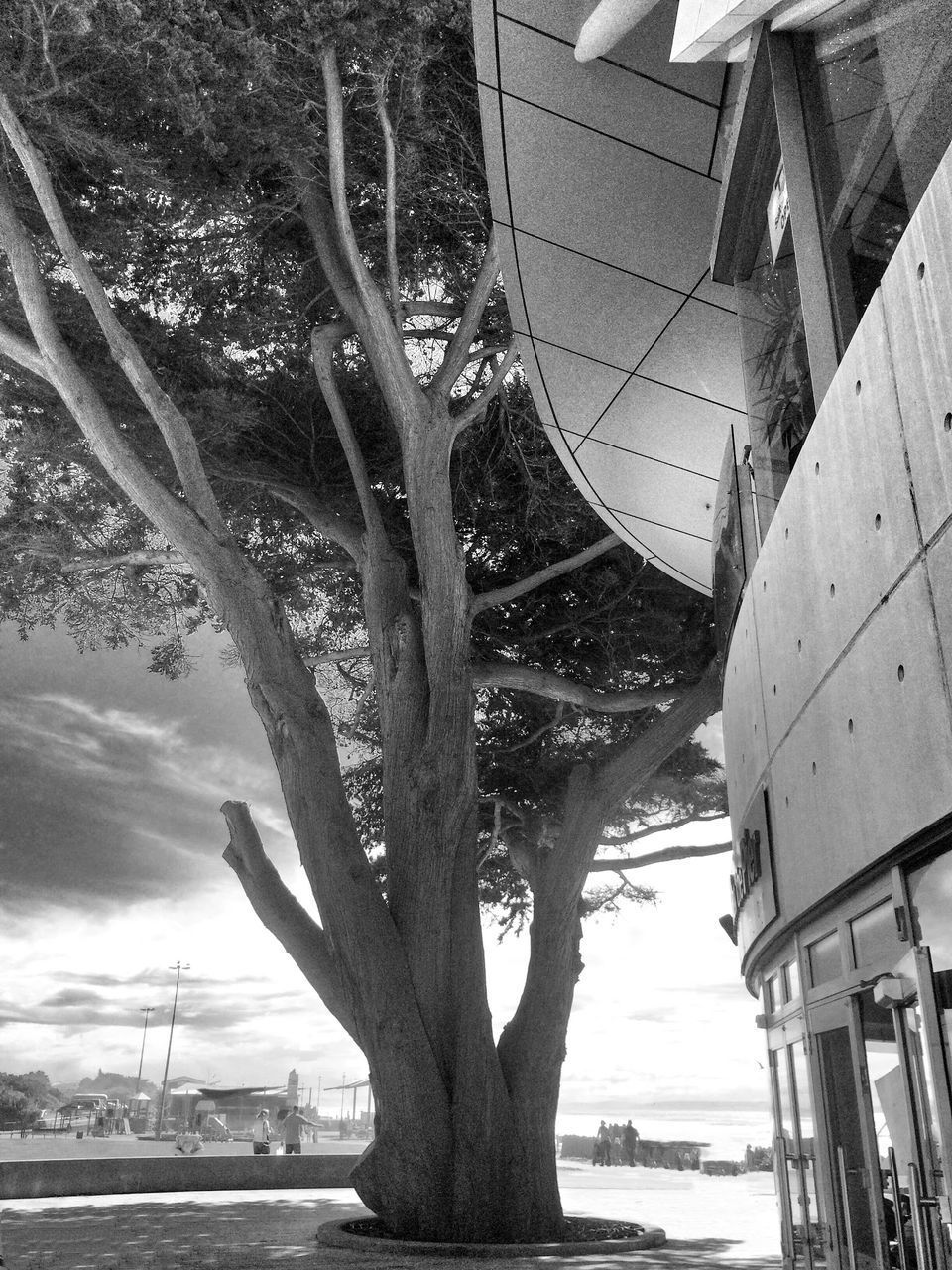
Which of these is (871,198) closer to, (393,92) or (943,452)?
(943,452)

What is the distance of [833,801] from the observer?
335 centimetres

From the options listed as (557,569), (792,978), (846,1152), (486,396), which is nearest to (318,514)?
(486,396)

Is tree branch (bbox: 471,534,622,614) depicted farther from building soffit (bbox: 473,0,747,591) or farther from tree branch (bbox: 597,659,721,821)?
tree branch (bbox: 597,659,721,821)

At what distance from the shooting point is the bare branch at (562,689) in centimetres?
1015

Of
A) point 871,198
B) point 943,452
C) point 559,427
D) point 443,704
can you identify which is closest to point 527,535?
point 559,427

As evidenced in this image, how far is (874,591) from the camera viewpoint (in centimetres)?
287

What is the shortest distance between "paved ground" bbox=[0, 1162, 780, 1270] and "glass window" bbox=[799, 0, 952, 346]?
548 cm

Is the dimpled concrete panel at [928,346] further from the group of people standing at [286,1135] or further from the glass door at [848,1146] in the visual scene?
the group of people standing at [286,1135]

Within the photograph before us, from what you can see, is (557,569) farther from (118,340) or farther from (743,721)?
(743,721)

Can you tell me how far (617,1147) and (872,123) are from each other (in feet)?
64.5

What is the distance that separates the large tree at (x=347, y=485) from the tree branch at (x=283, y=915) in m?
0.03

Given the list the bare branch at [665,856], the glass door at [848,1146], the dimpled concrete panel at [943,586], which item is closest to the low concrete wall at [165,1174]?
the bare branch at [665,856]

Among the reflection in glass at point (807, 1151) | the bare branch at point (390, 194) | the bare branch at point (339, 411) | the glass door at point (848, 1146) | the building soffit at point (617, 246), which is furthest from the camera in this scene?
the bare branch at point (339, 411)

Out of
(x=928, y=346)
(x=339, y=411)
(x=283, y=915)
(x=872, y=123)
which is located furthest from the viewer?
(x=339, y=411)
